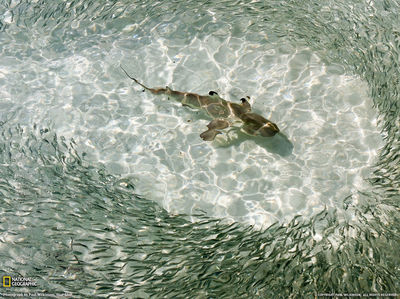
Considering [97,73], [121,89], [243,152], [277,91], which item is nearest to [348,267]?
[243,152]

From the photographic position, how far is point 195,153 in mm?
6336

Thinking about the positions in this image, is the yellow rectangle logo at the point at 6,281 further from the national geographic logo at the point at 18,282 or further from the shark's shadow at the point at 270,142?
the shark's shadow at the point at 270,142

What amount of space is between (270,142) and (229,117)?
70 centimetres

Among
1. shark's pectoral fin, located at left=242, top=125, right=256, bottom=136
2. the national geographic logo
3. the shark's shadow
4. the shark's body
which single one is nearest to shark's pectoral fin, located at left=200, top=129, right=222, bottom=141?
the shark's body

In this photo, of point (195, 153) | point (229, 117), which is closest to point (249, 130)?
point (229, 117)

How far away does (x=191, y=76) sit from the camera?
282 inches

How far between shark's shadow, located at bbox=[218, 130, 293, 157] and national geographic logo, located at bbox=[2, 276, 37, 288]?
2.99m

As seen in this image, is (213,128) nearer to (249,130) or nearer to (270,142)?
(249,130)

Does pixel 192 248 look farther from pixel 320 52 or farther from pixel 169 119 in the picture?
pixel 320 52

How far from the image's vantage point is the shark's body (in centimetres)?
603

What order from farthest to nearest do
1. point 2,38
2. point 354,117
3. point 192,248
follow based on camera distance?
point 2,38, point 354,117, point 192,248

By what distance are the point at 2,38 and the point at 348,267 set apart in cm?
669

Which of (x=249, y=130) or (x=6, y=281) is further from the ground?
(x=249, y=130)

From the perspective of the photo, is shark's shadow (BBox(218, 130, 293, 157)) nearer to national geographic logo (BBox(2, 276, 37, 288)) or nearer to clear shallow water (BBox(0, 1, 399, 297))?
clear shallow water (BBox(0, 1, 399, 297))
